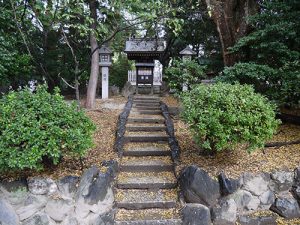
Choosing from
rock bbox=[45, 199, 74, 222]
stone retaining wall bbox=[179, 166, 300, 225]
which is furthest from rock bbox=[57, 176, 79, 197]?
stone retaining wall bbox=[179, 166, 300, 225]

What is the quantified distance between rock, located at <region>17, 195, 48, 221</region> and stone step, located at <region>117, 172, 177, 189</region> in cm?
124

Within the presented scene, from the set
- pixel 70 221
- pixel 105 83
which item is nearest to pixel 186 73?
pixel 70 221

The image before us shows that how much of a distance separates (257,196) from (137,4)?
4.31m

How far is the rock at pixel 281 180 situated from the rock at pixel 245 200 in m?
0.39

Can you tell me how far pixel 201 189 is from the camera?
156 inches

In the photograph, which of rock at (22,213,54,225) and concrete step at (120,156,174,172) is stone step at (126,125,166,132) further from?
rock at (22,213,54,225)

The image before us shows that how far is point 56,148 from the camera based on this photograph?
3.50m

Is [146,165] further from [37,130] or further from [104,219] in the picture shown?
[37,130]

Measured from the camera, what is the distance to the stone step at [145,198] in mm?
4133

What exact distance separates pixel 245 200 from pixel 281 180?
67 centimetres

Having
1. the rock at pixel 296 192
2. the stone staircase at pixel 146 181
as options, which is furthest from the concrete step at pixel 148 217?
the rock at pixel 296 192

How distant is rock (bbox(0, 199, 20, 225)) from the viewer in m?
3.67

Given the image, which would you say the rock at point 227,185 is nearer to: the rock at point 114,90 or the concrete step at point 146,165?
the concrete step at point 146,165

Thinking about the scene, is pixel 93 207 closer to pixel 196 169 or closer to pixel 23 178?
pixel 23 178
